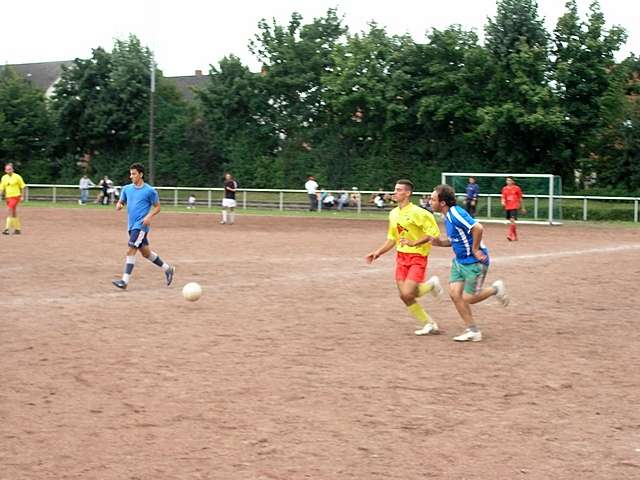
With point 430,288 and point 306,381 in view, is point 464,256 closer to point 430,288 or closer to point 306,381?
point 430,288

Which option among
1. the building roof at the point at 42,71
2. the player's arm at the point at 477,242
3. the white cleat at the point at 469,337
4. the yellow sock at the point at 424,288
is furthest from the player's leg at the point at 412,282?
the building roof at the point at 42,71

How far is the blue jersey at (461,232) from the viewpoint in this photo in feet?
31.7

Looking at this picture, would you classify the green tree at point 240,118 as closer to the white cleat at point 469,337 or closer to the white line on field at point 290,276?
the white line on field at point 290,276

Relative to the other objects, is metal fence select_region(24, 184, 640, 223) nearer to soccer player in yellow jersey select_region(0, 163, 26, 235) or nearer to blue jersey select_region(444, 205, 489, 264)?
soccer player in yellow jersey select_region(0, 163, 26, 235)

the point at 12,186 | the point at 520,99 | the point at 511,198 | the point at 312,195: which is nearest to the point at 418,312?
the point at 12,186

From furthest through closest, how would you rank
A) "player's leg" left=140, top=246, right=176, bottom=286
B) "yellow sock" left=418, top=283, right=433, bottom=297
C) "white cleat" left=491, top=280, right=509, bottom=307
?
"player's leg" left=140, top=246, right=176, bottom=286
"yellow sock" left=418, top=283, right=433, bottom=297
"white cleat" left=491, top=280, right=509, bottom=307

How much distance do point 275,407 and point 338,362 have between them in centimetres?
178

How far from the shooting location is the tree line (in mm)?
41406

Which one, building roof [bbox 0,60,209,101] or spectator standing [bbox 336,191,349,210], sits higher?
building roof [bbox 0,60,209,101]

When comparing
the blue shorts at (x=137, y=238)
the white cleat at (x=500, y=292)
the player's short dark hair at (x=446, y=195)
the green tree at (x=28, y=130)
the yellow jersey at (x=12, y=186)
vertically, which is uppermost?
the green tree at (x=28, y=130)

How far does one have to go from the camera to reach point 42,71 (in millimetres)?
87000

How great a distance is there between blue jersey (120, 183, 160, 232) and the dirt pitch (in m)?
1.05

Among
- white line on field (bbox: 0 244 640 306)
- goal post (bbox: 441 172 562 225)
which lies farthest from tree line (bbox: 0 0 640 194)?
white line on field (bbox: 0 244 640 306)

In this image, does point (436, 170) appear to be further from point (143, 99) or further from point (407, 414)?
point (407, 414)
